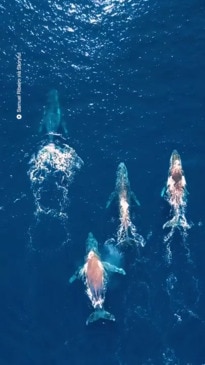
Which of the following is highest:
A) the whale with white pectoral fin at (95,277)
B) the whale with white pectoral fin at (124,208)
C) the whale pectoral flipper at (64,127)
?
the whale pectoral flipper at (64,127)

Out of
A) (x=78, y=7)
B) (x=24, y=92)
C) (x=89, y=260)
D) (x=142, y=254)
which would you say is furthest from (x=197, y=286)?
(x=78, y=7)

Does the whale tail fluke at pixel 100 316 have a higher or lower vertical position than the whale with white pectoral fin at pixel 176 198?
lower

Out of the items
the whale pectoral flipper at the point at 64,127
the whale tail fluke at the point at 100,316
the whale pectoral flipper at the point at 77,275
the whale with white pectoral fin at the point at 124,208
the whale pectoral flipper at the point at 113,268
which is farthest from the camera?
the whale pectoral flipper at the point at 64,127

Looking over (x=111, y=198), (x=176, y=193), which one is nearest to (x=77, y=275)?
(x=111, y=198)

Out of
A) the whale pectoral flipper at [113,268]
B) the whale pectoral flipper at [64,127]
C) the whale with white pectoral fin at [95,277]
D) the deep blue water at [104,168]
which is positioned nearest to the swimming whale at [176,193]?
the deep blue water at [104,168]

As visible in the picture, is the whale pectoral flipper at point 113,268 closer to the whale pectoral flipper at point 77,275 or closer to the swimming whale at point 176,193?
the whale pectoral flipper at point 77,275

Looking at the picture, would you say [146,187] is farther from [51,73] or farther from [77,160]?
[51,73]

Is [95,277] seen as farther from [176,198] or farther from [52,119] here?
[52,119]

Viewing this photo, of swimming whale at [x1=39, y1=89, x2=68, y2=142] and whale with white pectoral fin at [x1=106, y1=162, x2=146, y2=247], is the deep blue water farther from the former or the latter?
swimming whale at [x1=39, y1=89, x2=68, y2=142]
